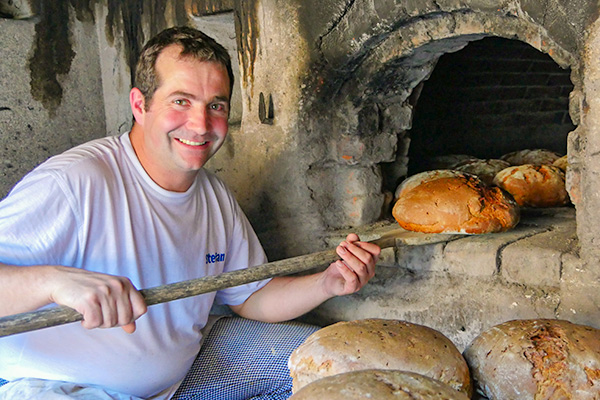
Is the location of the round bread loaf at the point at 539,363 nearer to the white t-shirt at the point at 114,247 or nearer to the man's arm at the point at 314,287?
the man's arm at the point at 314,287

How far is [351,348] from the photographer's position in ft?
3.63

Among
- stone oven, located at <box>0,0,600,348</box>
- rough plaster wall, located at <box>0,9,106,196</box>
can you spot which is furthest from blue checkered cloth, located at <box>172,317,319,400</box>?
rough plaster wall, located at <box>0,9,106,196</box>

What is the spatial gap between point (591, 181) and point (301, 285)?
912 millimetres

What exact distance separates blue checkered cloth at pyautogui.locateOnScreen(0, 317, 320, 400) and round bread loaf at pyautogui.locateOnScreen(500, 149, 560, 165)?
1.48 m

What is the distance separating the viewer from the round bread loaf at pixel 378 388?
2.86 feet

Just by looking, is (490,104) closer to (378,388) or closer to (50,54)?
(50,54)

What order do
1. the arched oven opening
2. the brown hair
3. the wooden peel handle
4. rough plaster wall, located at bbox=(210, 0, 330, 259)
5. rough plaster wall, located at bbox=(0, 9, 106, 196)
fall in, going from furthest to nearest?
1. the arched oven opening
2. rough plaster wall, located at bbox=(0, 9, 106, 196)
3. rough plaster wall, located at bbox=(210, 0, 330, 259)
4. the brown hair
5. the wooden peel handle

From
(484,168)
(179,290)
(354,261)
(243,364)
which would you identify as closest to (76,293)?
(179,290)

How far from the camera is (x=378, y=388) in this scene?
89 centimetres

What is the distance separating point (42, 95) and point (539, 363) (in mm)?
2671

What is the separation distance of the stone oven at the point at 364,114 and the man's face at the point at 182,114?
0.57 meters

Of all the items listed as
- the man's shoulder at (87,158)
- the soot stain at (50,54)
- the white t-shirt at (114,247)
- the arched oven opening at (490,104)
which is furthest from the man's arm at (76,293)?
the arched oven opening at (490,104)

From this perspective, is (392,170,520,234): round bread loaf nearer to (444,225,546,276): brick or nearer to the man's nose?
(444,225,546,276): brick

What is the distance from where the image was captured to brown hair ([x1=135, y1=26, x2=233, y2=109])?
1750 millimetres
